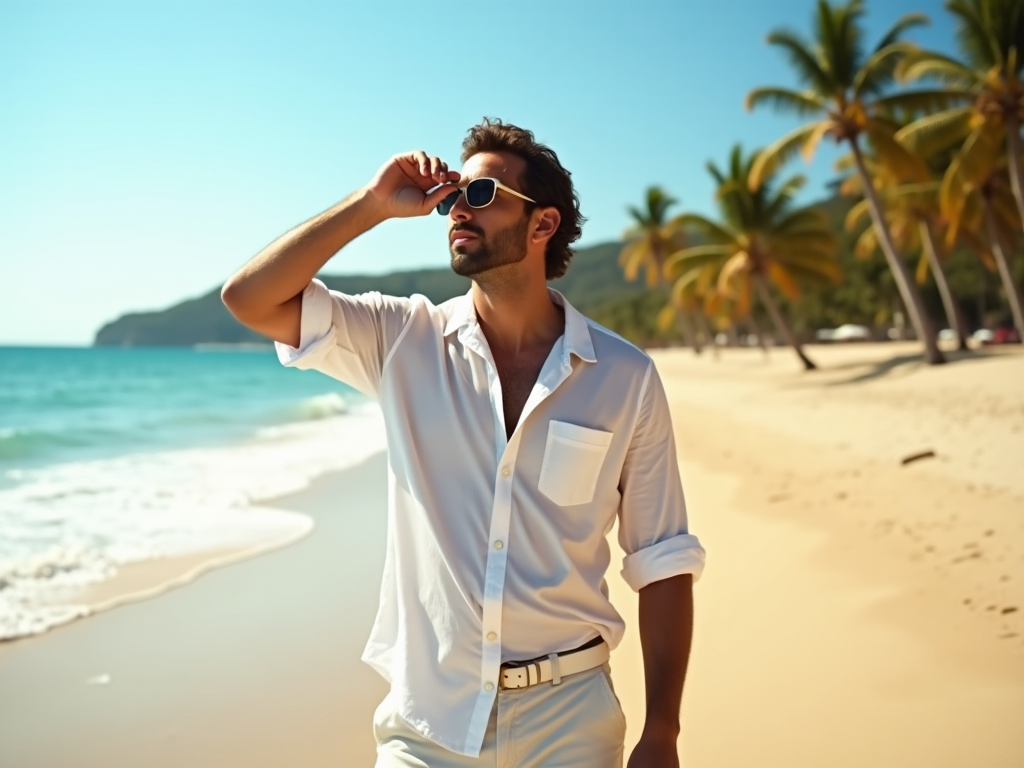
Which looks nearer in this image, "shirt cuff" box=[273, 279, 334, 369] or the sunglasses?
"shirt cuff" box=[273, 279, 334, 369]

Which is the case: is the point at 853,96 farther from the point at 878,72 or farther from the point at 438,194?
the point at 438,194

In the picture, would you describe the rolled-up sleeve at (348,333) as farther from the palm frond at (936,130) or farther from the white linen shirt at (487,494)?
the palm frond at (936,130)

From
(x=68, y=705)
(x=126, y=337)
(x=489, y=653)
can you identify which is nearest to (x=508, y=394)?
(x=489, y=653)

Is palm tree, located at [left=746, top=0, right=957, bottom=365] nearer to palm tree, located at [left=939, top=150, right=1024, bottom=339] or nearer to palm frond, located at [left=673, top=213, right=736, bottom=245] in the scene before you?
palm tree, located at [left=939, top=150, right=1024, bottom=339]

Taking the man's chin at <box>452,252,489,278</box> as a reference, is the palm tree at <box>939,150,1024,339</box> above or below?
above

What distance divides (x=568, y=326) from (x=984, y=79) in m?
22.7

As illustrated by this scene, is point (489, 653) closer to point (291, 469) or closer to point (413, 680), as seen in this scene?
point (413, 680)

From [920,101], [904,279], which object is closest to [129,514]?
[904,279]

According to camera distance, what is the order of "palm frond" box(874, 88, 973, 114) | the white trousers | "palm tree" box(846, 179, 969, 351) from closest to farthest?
the white trousers
"palm frond" box(874, 88, 973, 114)
"palm tree" box(846, 179, 969, 351)

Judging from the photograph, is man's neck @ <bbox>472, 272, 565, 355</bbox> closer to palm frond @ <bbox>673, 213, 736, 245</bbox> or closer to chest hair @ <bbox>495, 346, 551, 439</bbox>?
chest hair @ <bbox>495, 346, 551, 439</bbox>

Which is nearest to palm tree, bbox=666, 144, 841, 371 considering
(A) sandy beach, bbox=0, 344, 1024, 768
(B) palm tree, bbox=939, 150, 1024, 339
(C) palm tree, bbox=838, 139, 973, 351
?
(C) palm tree, bbox=838, 139, 973, 351

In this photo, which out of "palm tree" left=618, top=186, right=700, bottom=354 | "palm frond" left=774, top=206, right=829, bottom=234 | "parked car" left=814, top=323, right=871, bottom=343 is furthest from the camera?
"parked car" left=814, top=323, right=871, bottom=343

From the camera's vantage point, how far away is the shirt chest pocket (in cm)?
208

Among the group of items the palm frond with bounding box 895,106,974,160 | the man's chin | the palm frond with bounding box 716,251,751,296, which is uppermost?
the palm frond with bounding box 895,106,974,160
